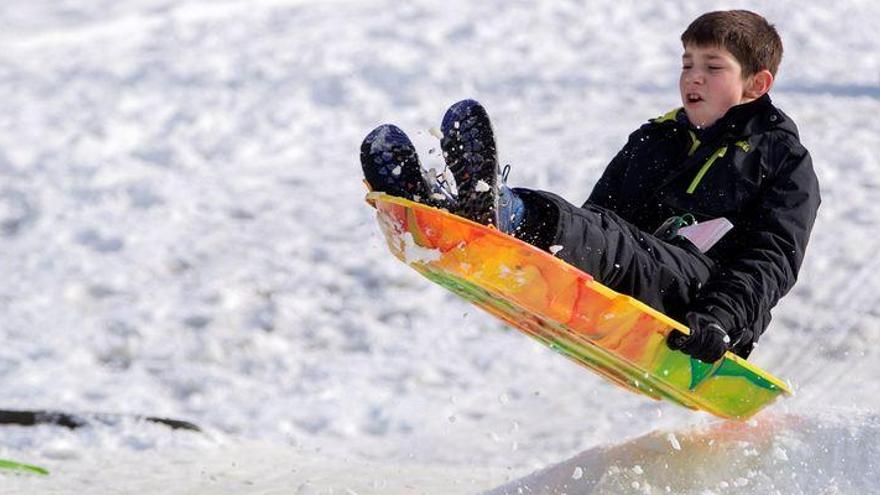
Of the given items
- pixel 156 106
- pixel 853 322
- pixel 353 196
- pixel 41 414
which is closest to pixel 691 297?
pixel 853 322

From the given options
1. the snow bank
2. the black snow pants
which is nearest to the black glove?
the black snow pants

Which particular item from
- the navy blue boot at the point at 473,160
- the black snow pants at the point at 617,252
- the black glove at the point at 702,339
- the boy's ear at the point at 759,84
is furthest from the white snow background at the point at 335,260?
the boy's ear at the point at 759,84

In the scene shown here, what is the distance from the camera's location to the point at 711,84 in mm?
3830

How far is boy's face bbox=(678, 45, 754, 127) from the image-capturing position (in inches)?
151

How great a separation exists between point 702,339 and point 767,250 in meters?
0.41

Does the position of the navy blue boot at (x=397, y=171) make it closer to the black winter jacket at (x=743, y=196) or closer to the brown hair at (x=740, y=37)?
the black winter jacket at (x=743, y=196)

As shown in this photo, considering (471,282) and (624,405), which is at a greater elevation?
(471,282)

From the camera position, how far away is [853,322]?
5.07 m

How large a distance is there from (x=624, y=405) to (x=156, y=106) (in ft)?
13.9

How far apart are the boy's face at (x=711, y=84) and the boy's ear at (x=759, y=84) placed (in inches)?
1.3

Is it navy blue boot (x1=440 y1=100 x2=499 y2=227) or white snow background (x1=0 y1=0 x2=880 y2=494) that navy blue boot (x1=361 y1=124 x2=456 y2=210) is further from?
white snow background (x1=0 y1=0 x2=880 y2=494)

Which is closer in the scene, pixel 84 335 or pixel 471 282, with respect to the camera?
pixel 471 282

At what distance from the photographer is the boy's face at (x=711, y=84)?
12.6 feet

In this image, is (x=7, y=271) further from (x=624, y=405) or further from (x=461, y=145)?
(x=461, y=145)
